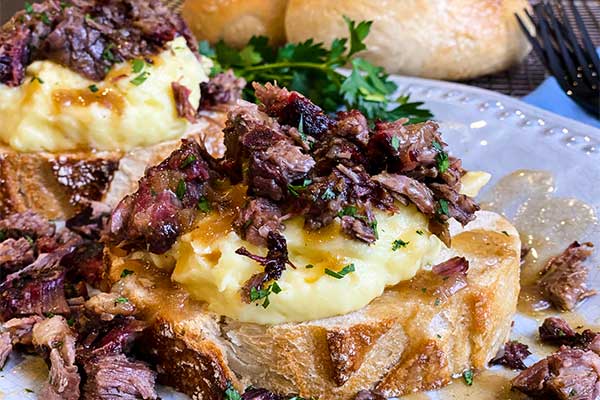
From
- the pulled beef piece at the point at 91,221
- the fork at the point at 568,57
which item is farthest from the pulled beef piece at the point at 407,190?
the fork at the point at 568,57

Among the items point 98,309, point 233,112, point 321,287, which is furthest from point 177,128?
point 321,287

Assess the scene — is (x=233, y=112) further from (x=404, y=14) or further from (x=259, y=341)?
(x=404, y=14)

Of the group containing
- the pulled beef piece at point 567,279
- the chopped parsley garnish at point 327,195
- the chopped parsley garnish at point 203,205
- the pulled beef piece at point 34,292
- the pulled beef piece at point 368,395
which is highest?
the chopped parsley garnish at point 327,195

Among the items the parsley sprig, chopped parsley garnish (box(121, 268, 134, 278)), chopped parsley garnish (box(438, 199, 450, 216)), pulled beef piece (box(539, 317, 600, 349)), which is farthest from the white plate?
chopped parsley garnish (box(121, 268, 134, 278))

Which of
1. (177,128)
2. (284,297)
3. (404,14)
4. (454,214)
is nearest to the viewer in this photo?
(284,297)

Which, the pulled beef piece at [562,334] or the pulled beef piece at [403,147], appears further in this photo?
the pulled beef piece at [562,334]

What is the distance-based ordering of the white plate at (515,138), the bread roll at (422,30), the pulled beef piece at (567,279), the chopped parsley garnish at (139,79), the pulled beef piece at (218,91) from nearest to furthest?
the pulled beef piece at (567,279), the chopped parsley garnish at (139,79), the white plate at (515,138), the pulled beef piece at (218,91), the bread roll at (422,30)

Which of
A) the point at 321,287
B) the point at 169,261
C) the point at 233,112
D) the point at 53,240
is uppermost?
the point at 233,112

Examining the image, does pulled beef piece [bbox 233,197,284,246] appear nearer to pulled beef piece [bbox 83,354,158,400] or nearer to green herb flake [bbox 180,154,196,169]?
green herb flake [bbox 180,154,196,169]

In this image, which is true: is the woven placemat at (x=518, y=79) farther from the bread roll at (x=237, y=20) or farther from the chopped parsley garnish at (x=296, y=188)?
the chopped parsley garnish at (x=296, y=188)
